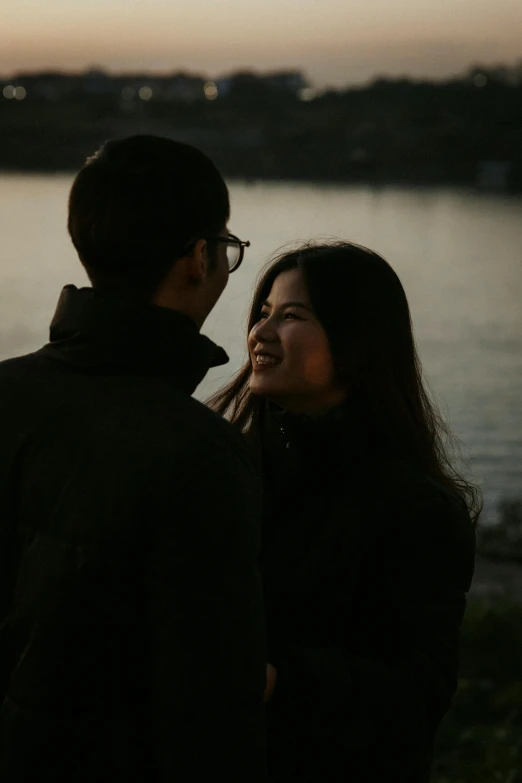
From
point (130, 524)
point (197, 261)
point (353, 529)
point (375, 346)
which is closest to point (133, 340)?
point (197, 261)

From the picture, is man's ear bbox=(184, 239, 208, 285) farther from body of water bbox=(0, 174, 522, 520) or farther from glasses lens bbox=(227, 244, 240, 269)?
body of water bbox=(0, 174, 522, 520)

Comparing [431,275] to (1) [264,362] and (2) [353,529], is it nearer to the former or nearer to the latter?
(1) [264,362]

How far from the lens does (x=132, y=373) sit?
1.46m

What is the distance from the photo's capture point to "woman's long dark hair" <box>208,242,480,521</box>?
2.12m

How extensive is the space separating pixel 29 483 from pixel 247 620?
346 mm

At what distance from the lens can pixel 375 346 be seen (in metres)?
2.15

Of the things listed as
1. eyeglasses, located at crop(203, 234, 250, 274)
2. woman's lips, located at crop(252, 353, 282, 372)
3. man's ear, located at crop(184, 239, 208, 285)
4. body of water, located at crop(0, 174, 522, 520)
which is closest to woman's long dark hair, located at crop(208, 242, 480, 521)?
woman's lips, located at crop(252, 353, 282, 372)

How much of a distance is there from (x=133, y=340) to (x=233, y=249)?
25 cm

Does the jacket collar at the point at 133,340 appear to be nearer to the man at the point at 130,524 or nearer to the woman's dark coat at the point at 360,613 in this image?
the man at the point at 130,524

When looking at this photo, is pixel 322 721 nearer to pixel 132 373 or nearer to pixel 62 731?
pixel 62 731

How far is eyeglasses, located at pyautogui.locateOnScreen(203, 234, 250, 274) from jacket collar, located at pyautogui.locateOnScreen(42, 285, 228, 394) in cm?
14

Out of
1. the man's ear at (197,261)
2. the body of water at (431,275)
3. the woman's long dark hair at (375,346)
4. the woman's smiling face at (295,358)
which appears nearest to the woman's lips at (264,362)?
the woman's smiling face at (295,358)

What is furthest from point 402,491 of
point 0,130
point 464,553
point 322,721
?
point 0,130

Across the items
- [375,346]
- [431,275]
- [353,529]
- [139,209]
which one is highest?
[139,209]
